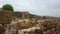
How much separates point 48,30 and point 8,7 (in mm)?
18111

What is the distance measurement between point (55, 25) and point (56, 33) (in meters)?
0.55

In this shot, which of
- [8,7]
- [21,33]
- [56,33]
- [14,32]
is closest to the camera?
[56,33]

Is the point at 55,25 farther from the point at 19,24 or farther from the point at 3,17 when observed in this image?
the point at 3,17

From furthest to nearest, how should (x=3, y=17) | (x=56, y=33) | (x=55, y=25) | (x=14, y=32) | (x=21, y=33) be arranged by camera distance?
(x=3, y=17), (x=14, y=32), (x=21, y=33), (x=55, y=25), (x=56, y=33)

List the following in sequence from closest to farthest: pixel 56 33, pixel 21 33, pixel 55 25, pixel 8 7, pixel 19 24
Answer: pixel 56 33, pixel 55 25, pixel 21 33, pixel 19 24, pixel 8 7

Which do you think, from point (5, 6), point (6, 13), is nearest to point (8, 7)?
point (5, 6)

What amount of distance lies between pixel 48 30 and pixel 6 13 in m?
9.51

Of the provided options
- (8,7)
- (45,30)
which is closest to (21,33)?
(45,30)

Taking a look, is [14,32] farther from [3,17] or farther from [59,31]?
[3,17]

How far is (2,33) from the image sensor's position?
11.4 m

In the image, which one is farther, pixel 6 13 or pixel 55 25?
pixel 6 13

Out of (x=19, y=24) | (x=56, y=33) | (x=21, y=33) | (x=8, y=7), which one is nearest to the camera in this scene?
(x=56, y=33)

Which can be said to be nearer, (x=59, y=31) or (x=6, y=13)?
(x=59, y=31)

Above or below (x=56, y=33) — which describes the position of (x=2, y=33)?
below
